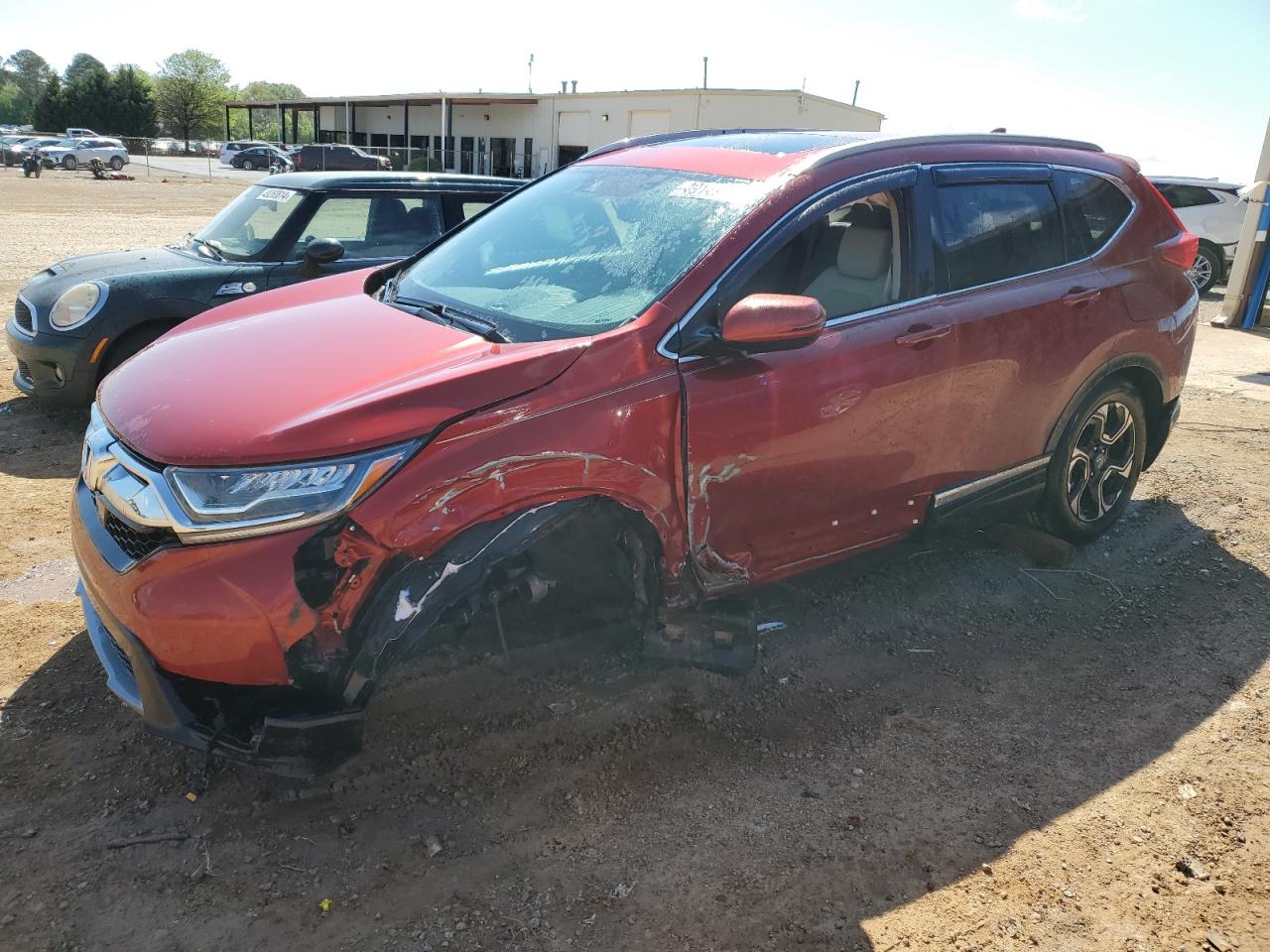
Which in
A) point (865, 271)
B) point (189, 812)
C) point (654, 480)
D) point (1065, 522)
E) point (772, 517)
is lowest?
point (189, 812)

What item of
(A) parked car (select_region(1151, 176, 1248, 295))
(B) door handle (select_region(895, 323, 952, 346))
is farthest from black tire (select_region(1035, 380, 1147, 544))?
(A) parked car (select_region(1151, 176, 1248, 295))

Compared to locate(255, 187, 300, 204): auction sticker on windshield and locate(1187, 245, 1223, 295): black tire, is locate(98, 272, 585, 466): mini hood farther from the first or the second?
locate(1187, 245, 1223, 295): black tire

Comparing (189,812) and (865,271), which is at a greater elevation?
(865,271)

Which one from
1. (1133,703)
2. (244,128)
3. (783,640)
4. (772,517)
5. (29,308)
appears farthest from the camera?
(244,128)

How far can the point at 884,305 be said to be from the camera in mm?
3559

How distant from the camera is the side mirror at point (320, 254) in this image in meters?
6.14

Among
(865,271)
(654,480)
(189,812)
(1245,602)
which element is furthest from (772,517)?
(1245,602)

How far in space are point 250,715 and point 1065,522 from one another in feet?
12.2

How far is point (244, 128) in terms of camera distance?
320 ft

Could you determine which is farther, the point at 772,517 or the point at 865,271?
the point at 865,271

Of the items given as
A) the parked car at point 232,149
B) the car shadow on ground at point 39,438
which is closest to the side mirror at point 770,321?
the car shadow on ground at point 39,438

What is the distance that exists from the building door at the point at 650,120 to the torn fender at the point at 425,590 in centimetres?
3727

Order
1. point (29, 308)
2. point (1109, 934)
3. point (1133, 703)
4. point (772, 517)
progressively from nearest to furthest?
1. point (1109, 934)
2. point (772, 517)
3. point (1133, 703)
4. point (29, 308)

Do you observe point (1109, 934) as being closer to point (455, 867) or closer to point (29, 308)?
point (455, 867)
